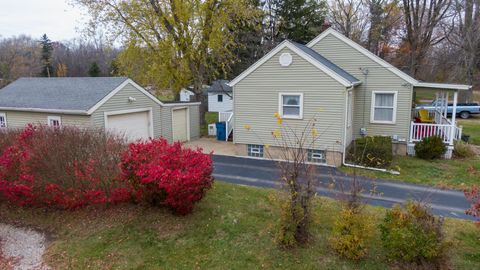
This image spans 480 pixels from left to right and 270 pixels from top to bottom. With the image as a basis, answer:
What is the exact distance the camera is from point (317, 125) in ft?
43.0

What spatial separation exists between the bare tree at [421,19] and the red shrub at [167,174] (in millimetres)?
23737

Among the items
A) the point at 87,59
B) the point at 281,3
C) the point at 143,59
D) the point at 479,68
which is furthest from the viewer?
the point at 87,59

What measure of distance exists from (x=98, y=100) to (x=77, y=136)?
17.2ft

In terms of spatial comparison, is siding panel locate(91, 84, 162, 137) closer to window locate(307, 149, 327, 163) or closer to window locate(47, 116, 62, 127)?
window locate(47, 116, 62, 127)

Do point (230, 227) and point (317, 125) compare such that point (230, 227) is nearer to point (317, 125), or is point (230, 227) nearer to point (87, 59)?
Answer: point (317, 125)

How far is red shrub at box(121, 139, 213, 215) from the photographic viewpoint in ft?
22.0

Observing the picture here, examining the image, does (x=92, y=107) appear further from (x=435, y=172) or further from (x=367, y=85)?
(x=435, y=172)

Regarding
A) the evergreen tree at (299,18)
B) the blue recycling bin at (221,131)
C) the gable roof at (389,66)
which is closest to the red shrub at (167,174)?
the gable roof at (389,66)

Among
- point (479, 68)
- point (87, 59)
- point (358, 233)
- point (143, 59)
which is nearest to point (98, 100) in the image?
point (143, 59)

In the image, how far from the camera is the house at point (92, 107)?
1327 centimetres

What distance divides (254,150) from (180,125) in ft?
18.6

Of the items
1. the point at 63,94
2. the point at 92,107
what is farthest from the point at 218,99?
the point at 92,107

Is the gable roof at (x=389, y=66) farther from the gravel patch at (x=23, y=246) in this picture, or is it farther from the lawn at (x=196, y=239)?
the gravel patch at (x=23, y=246)

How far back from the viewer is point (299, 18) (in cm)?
2538
